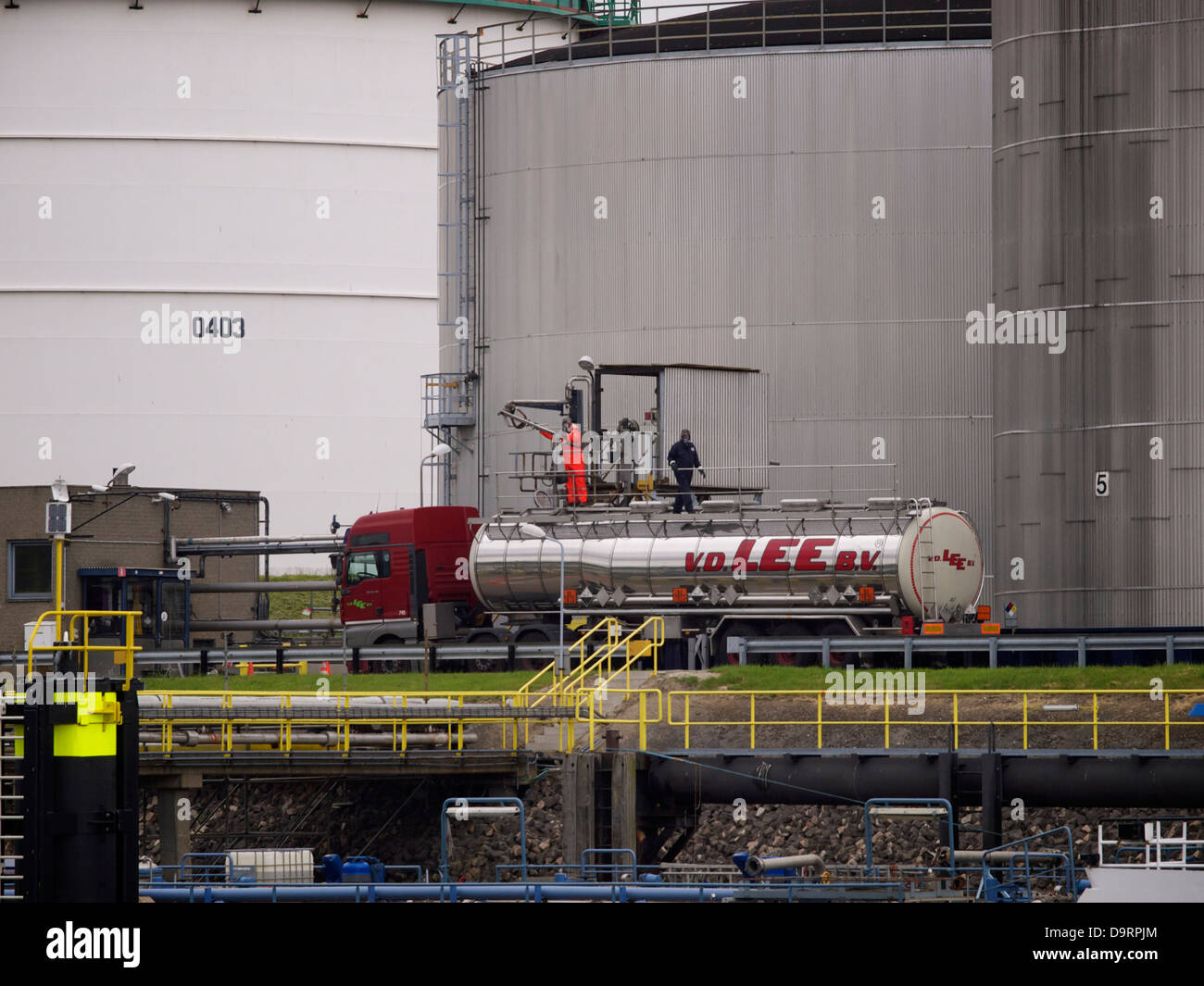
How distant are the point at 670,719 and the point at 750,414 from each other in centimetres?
1211

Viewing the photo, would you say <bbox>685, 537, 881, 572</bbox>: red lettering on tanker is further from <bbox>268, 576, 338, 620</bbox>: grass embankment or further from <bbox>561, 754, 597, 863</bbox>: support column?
<bbox>268, 576, 338, 620</bbox>: grass embankment

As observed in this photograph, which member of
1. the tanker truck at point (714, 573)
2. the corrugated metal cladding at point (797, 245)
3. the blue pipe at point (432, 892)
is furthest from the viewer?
the corrugated metal cladding at point (797, 245)

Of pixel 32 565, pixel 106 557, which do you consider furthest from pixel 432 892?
pixel 32 565

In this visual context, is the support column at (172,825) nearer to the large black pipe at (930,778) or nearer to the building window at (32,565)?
the large black pipe at (930,778)

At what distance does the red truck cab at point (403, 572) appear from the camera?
133ft

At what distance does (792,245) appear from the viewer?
44875 millimetres

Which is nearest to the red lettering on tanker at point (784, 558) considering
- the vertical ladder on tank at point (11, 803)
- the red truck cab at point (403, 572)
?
the red truck cab at point (403, 572)

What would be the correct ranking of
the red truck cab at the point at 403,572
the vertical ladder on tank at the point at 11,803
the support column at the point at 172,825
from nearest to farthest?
the vertical ladder on tank at the point at 11,803 < the support column at the point at 172,825 < the red truck cab at the point at 403,572

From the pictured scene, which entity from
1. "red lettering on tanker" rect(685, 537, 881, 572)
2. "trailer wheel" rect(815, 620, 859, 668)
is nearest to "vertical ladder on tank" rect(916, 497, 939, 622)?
"red lettering on tanker" rect(685, 537, 881, 572)

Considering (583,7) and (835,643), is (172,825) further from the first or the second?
(583,7)

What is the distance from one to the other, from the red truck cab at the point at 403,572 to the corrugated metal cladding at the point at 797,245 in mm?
4822

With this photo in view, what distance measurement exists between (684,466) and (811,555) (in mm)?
4999
